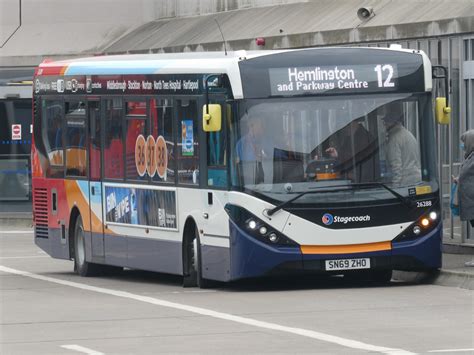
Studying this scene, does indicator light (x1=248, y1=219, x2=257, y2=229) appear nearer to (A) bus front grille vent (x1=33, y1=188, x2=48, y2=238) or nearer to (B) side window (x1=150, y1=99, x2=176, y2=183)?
(B) side window (x1=150, y1=99, x2=176, y2=183)

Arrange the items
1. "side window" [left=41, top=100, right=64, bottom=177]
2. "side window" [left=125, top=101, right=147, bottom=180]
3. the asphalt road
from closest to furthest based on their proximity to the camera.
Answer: the asphalt road < "side window" [left=125, top=101, right=147, bottom=180] < "side window" [left=41, top=100, right=64, bottom=177]

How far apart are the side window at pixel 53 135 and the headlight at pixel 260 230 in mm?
5906

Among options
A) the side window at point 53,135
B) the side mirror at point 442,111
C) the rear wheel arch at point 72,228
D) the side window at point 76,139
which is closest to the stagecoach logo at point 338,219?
the side mirror at point 442,111

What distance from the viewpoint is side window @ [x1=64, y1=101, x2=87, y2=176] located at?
2227 centimetres

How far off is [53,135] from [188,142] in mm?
5059

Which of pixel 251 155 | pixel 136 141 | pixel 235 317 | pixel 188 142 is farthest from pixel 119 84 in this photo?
pixel 235 317

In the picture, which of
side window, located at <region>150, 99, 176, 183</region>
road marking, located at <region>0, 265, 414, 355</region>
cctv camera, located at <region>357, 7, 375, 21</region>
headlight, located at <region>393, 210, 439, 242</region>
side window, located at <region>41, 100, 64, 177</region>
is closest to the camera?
road marking, located at <region>0, 265, 414, 355</region>

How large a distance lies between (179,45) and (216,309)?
2092cm

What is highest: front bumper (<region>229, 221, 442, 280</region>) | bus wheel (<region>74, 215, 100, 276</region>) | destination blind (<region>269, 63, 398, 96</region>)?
destination blind (<region>269, 63, 398, 96</region>)

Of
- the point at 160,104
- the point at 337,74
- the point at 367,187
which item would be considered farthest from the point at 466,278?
the point at 160,104

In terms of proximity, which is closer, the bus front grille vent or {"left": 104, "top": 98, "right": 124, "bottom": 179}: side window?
{"left": 104, "top": 98, "right": 124, "bottom": 179}: side window

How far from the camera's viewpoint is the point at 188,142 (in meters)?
19.0

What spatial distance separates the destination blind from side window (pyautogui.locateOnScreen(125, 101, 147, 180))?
251 centimetres

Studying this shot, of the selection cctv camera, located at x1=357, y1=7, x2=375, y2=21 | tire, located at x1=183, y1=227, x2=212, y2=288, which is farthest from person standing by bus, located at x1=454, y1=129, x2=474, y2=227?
cctv camera, located at x1=357, y1=7, x2=375, y2=21
